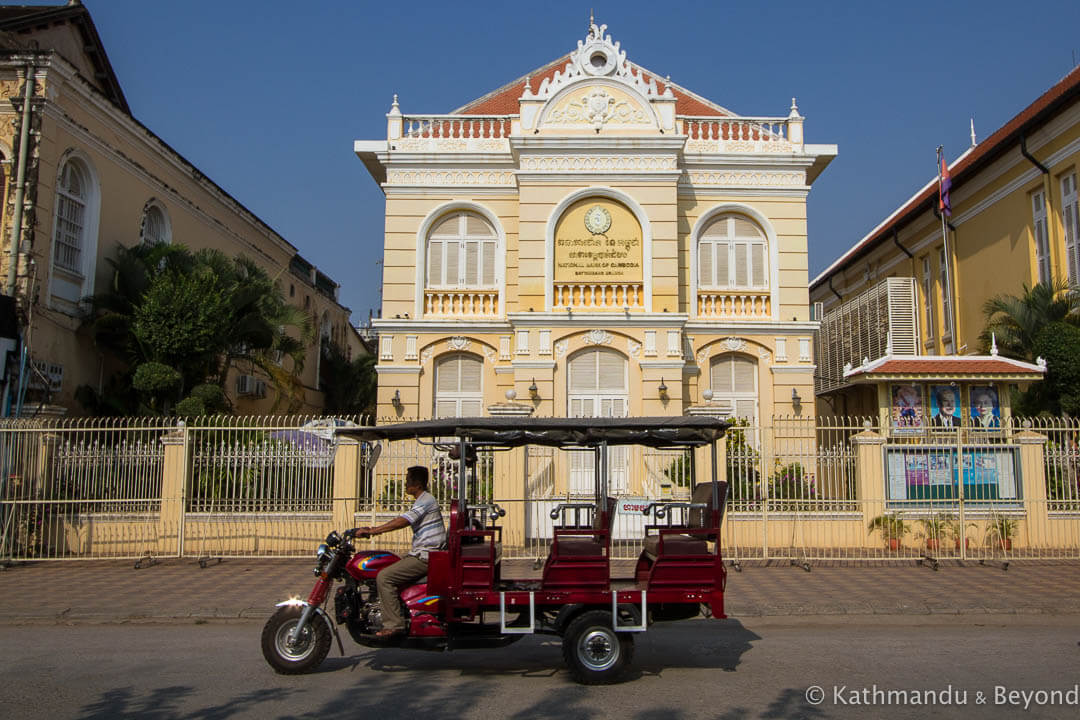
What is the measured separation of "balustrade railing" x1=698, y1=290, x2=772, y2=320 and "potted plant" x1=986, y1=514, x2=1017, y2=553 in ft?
23.7

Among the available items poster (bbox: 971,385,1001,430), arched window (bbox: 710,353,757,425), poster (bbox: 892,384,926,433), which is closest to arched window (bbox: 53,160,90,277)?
arched window (bbox: 710,353,757,425)

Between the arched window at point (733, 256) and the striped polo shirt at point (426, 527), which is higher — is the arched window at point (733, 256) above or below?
above

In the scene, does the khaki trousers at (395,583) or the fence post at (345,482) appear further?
the fence post at (345,482)

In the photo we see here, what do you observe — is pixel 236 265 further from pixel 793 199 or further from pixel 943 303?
pixel 943 303

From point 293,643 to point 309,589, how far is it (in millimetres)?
4622

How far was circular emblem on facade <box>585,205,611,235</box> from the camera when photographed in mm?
19609

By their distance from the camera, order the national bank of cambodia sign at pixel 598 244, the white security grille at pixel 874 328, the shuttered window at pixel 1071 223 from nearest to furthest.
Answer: the shuttered window at pixel 1071 223 < the national bank of cambodia sign at pixel 598 244 < the white security grille at pixel 874 328

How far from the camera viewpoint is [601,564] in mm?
7449

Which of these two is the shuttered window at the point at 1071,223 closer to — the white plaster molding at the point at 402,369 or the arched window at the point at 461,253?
the arched window at the point at 461,253

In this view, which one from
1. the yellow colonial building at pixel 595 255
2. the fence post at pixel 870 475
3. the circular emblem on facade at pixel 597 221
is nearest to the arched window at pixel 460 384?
the yellow colonial building at pixel 595 255

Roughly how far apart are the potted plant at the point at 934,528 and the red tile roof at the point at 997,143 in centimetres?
1021

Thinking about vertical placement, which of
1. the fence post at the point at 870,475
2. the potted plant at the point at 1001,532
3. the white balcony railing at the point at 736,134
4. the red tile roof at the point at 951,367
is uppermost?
the white balcony railing at the point at 736,134

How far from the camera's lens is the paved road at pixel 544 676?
20.6 ft

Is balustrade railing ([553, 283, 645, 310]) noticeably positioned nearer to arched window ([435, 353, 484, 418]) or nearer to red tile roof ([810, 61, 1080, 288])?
arched window ([435, 353, 484, 418])
